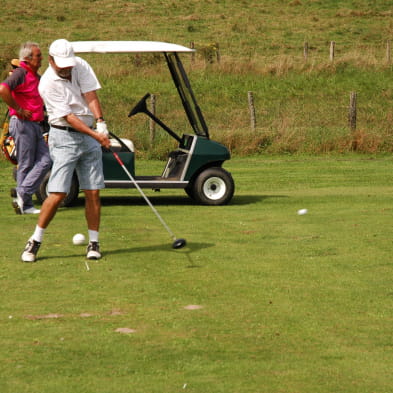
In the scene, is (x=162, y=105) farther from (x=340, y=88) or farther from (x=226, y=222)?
(x=226, y=222)

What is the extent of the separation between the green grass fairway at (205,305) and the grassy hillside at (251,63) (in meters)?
9.22

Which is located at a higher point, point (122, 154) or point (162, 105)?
point (122, 154)

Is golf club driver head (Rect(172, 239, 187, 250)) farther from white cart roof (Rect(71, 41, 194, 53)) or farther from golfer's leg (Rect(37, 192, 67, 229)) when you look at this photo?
white cart roof (Rect(71, 41, 194, 53))

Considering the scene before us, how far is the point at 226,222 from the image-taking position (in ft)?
35.8

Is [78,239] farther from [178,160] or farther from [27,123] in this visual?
[178,160]

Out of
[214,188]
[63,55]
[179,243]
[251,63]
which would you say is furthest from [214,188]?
[251,63]

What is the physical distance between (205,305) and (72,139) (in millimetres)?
2326

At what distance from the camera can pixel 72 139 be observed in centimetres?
844

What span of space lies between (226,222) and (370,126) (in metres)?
13.8

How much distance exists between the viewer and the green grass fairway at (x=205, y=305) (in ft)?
17.3

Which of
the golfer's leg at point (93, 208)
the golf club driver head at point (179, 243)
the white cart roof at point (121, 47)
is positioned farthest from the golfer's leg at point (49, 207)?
the white cart roof at point (121, 47)

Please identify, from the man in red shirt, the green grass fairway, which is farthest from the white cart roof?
the green grass fairway

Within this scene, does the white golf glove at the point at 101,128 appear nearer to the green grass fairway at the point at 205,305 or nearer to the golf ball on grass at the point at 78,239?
the green grass fairway at the point at 205,305

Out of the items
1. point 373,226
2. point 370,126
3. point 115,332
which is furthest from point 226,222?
point 370,126
